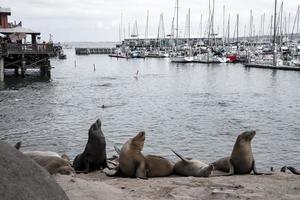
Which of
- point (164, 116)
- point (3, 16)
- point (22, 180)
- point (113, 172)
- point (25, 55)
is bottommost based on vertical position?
point (164, 116)

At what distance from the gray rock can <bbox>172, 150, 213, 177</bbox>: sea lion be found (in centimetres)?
691

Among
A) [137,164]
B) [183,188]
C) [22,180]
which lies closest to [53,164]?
[137,164]

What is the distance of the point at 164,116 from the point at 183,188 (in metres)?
21.2

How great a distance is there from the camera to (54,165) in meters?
10.6

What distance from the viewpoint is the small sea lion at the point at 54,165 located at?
1029cm

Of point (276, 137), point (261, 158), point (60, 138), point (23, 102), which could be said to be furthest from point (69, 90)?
point (261, 158)

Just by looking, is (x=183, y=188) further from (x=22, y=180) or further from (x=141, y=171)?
(x=22, y=180)

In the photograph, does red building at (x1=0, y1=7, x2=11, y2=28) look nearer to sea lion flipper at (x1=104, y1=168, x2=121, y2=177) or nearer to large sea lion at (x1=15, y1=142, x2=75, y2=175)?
sea lion flipper at (x1=104, y1=168, x2=121, y2=177)

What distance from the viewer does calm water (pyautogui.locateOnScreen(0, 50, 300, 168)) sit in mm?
20750

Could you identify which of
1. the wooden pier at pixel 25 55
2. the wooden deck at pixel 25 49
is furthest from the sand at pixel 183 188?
the wooden pier at pixel 25 55

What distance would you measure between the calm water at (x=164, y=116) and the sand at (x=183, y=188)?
669 centimetres

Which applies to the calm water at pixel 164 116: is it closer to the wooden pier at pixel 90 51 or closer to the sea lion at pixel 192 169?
the sea lion at pixel 192 169

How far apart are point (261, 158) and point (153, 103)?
20.6m

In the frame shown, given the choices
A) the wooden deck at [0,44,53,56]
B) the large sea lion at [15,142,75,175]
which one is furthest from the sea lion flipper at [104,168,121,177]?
the wooden deck at [0,44,53,56]
